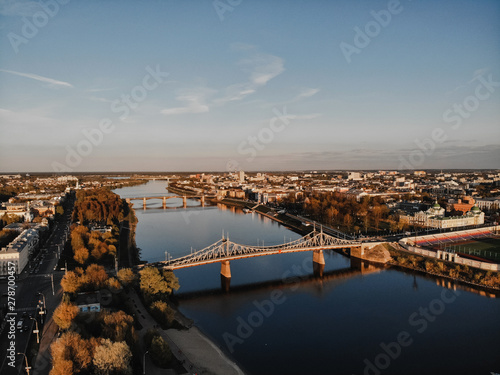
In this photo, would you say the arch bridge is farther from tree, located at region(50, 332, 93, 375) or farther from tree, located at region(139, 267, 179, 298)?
tree, located at region(50, 332, 93, 375)

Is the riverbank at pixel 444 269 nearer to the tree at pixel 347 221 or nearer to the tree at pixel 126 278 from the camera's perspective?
the tree at pixel 347 221

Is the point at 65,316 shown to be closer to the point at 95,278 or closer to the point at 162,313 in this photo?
the point at 162,313

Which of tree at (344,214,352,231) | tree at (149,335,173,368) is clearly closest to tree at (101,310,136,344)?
tree at (149,335,173,368)

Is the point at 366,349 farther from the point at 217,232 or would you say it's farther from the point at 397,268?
the point at 217,232

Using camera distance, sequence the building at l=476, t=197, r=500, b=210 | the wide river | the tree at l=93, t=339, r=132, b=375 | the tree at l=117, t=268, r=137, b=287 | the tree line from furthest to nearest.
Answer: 1. the building at l=476, t=197, r=500, b=210
2. the tree line
3. the tree at l=117, t=268, r=137, b=287
4. the wide river
5. the tree at l=93, t=339, r=132, b=375

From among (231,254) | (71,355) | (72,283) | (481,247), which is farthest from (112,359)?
(481,247)

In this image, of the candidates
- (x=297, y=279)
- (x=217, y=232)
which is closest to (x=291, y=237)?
(x=217, y=232)
